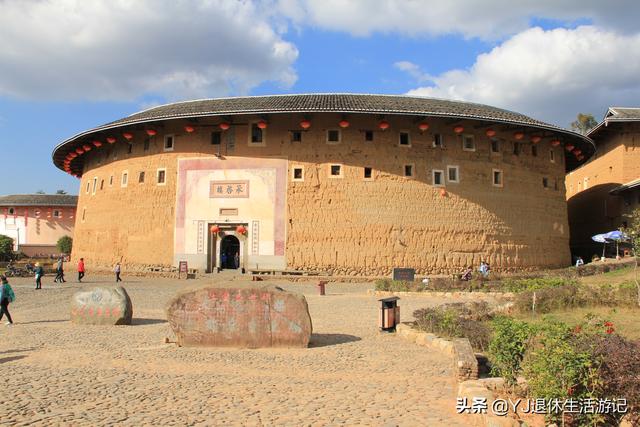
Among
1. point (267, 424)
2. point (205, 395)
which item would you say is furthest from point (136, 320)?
point (267, 424)

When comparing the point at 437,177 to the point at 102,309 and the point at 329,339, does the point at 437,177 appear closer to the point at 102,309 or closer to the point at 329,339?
the point at 329,339

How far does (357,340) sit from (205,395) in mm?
4049

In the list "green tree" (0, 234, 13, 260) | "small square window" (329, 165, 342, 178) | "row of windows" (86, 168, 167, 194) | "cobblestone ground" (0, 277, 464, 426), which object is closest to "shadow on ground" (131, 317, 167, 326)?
"cobblestone ground" (0, 277, 464, 426)

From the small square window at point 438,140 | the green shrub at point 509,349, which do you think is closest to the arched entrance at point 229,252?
the small square window at point 438,140

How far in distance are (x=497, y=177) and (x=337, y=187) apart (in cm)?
779

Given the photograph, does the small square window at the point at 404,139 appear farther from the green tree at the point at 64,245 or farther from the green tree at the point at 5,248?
the green tree at the point at 64,245

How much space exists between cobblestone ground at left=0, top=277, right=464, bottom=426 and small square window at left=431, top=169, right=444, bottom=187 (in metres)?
14.5

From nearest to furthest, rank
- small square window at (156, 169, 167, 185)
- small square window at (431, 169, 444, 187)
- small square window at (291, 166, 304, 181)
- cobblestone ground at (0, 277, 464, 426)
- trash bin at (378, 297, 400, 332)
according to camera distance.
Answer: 1. cobblestone ground at (0, 277, 464, 426)
2. trash bin at (378, 297, 400, 332)
3. small square window at (291, 166, 304, 181)
4. small square window at (431, 169, 444, 187)
5. small square window at (156, 169, 167, 185)

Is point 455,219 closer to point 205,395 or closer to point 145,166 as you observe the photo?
point 145,166

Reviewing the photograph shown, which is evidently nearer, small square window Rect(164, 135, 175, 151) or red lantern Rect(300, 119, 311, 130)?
red lantern Rect(300, 119, 311, 130)

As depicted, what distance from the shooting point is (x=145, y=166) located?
1029 inches

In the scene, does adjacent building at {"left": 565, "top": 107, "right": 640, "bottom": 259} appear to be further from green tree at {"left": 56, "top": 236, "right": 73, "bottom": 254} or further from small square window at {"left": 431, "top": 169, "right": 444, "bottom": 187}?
green tree at {"left": 56, "top": 236, "right": 73, "bottom": 254}

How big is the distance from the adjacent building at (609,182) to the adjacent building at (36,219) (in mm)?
41974

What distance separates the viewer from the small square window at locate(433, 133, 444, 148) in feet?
79.8
